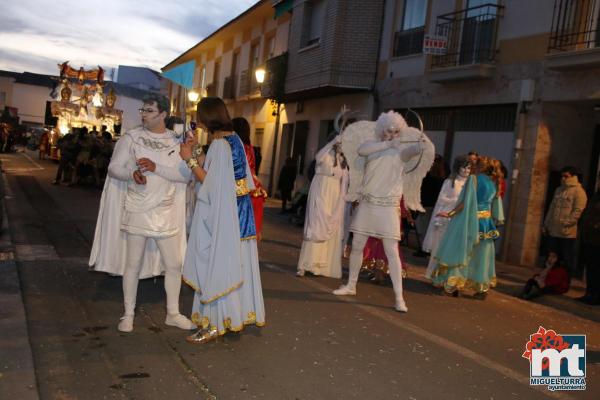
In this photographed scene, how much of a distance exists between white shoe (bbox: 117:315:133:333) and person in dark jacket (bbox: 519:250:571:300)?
562 centimetres

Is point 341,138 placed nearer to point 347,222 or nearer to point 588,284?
point 347,222

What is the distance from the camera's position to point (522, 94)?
40.3 ft

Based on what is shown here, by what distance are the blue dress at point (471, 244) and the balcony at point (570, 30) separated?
4328 mm

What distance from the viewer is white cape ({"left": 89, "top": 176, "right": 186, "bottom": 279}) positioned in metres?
5.39

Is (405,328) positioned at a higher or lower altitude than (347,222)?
lower

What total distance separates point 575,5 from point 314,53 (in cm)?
970

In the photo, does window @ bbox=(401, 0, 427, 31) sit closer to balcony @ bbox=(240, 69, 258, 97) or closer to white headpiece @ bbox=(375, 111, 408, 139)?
white headpiece @ bbox=(375, 111, 408, 139)

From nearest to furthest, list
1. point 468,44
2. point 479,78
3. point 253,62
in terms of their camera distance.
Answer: point 479,78 < point 468,44 < point 253,62

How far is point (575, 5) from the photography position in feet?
37.5

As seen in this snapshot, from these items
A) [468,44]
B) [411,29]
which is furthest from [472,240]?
[411,29]

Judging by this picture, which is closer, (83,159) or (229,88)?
(83,159)

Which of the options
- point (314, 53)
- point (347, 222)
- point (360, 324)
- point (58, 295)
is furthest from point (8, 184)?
point (360, 324)

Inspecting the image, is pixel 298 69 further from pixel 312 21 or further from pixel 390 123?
pixel 390 123

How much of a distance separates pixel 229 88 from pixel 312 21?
10154 mm
